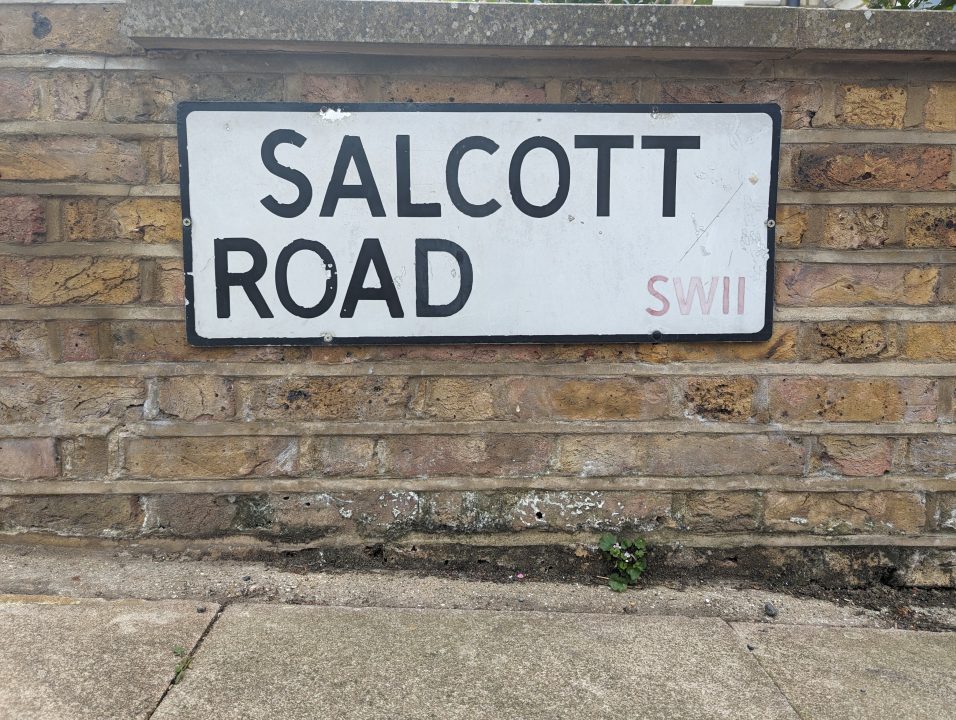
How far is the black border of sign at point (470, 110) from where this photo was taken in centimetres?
223

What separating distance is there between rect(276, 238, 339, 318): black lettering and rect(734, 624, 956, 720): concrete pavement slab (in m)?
1.63

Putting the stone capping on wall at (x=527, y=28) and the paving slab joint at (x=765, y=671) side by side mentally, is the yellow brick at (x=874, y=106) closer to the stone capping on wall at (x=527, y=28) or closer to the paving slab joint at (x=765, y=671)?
the stone capping on wall at (x=527, y=28)

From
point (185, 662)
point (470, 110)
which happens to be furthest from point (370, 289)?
point (185, 662)

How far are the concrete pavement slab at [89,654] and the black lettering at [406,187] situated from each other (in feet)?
4.51

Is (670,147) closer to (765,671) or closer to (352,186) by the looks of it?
(352,186)

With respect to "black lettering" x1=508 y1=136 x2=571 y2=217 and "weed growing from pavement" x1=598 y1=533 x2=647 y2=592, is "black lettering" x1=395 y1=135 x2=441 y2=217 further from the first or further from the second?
"weed growing from pavement" x1=598 y1=533 x2=647 y2=592

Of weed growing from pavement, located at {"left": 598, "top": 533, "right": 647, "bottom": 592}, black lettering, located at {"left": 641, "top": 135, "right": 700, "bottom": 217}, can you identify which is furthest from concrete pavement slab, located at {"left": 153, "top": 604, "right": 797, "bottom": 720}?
black lettering, located at {"left": 641, "top": 135, "right": 700, "bottom": 217}

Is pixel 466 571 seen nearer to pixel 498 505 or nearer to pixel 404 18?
pixel 498 505

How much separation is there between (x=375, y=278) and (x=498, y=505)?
856 mm

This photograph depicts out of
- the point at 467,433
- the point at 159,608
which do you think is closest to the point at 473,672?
the point at 467,433

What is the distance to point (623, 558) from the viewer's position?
7.84 ft

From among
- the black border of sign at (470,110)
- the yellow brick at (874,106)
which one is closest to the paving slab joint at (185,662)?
the black border of sign at (470,110)

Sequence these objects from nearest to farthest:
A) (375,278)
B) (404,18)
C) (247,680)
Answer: (247,680)
(404,18)
(375,278)

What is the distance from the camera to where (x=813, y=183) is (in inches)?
92.1
